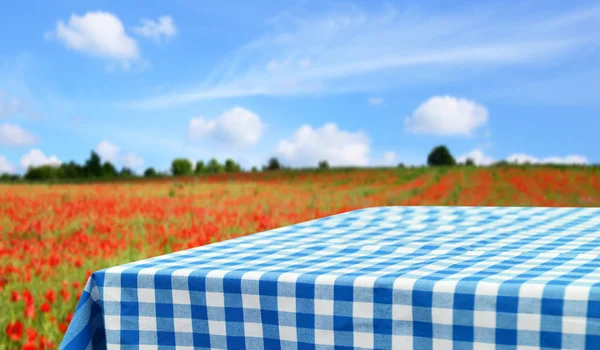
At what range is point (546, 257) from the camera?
5.90ft

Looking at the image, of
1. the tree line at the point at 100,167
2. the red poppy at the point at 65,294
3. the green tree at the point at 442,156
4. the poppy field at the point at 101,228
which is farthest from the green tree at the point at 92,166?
the red poppy at the point at 65,294

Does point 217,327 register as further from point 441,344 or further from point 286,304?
point 441,344

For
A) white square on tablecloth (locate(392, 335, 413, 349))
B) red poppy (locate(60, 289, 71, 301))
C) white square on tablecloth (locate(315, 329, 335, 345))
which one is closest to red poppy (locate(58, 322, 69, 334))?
red poppy (locate(60, 289, 71, 301))

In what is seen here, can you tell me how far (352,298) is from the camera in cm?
148

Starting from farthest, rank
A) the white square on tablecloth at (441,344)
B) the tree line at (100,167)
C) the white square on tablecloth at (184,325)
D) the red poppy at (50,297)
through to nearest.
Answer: the tree line at (100,167)
the red poppy at (50,297)
the white square on tablecloth at (184,325)
the white square on tablecloth at (441,344)

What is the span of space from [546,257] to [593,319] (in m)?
0.50

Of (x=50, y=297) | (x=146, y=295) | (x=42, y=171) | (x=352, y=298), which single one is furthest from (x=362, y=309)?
(x=42, y=171)

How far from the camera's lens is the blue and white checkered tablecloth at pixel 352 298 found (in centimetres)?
136

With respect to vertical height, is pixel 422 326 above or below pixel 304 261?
below

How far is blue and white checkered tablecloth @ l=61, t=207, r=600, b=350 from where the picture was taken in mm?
1361

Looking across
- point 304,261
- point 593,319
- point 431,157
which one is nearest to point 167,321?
point 304,261

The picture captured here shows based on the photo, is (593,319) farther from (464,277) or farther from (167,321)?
(167,321)

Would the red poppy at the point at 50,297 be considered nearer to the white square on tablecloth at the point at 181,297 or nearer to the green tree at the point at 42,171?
the white square on tablecloth at the point at 181,297

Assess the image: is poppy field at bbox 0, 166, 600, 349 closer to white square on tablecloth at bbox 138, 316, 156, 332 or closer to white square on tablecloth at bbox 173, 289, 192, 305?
white square on tablecloth at bbox 138, 316, 156, 332
